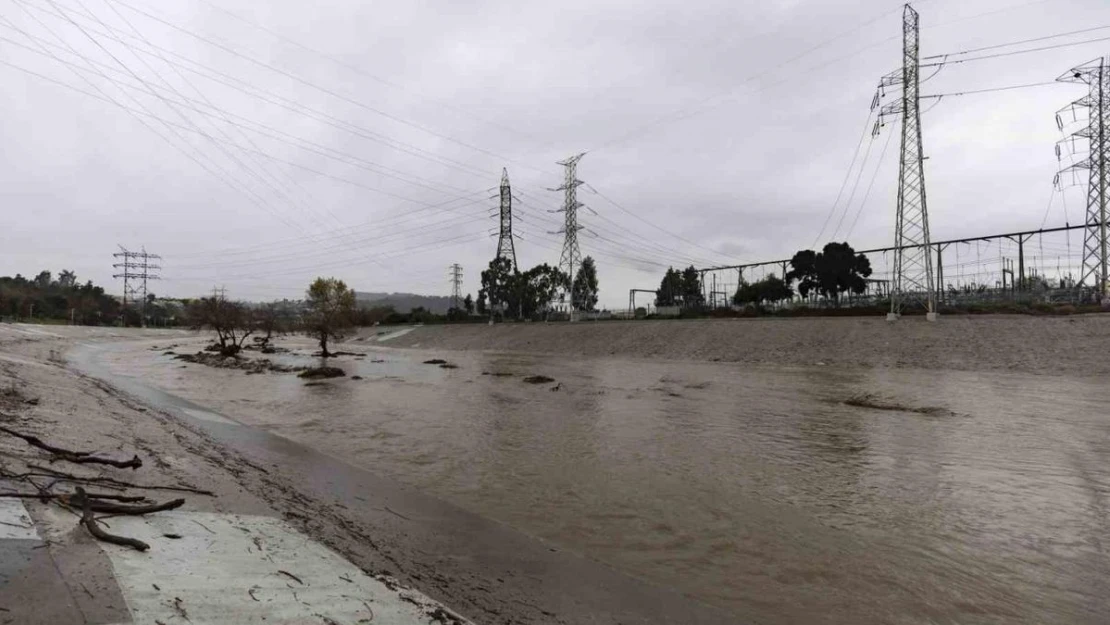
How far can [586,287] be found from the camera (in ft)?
379

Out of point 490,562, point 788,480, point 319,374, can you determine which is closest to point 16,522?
point 490,562

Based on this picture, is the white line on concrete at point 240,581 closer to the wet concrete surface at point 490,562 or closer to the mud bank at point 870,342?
the wet concrete surface at point 490,562

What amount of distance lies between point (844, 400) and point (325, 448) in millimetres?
18527

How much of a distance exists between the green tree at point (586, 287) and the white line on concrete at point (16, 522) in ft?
323

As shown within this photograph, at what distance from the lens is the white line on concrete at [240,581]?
3.99m

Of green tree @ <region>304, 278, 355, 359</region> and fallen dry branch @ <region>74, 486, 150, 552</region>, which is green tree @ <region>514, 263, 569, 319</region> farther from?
fallen dry branch @ <region>74, 486, 150, 552</region>

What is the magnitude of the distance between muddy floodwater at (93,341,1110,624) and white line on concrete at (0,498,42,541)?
5123 millimetres

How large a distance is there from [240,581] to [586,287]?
11142 centimetres

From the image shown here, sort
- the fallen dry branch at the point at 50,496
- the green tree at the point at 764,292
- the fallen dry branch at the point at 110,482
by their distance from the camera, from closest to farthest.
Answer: the fallen dry branch at the point at 50,496
the fallen dry branch at the point at 110,482
the green tree at the point at 764,292

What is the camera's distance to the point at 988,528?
26.8 ft

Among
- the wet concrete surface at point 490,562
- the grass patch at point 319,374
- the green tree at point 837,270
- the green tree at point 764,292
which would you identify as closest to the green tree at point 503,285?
the green tree at point 764,292

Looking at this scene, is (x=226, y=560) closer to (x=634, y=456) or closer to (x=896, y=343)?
(x=634, y=456)

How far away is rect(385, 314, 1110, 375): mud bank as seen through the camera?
32219mm

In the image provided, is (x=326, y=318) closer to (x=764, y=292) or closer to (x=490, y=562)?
(x=490, y=562)
